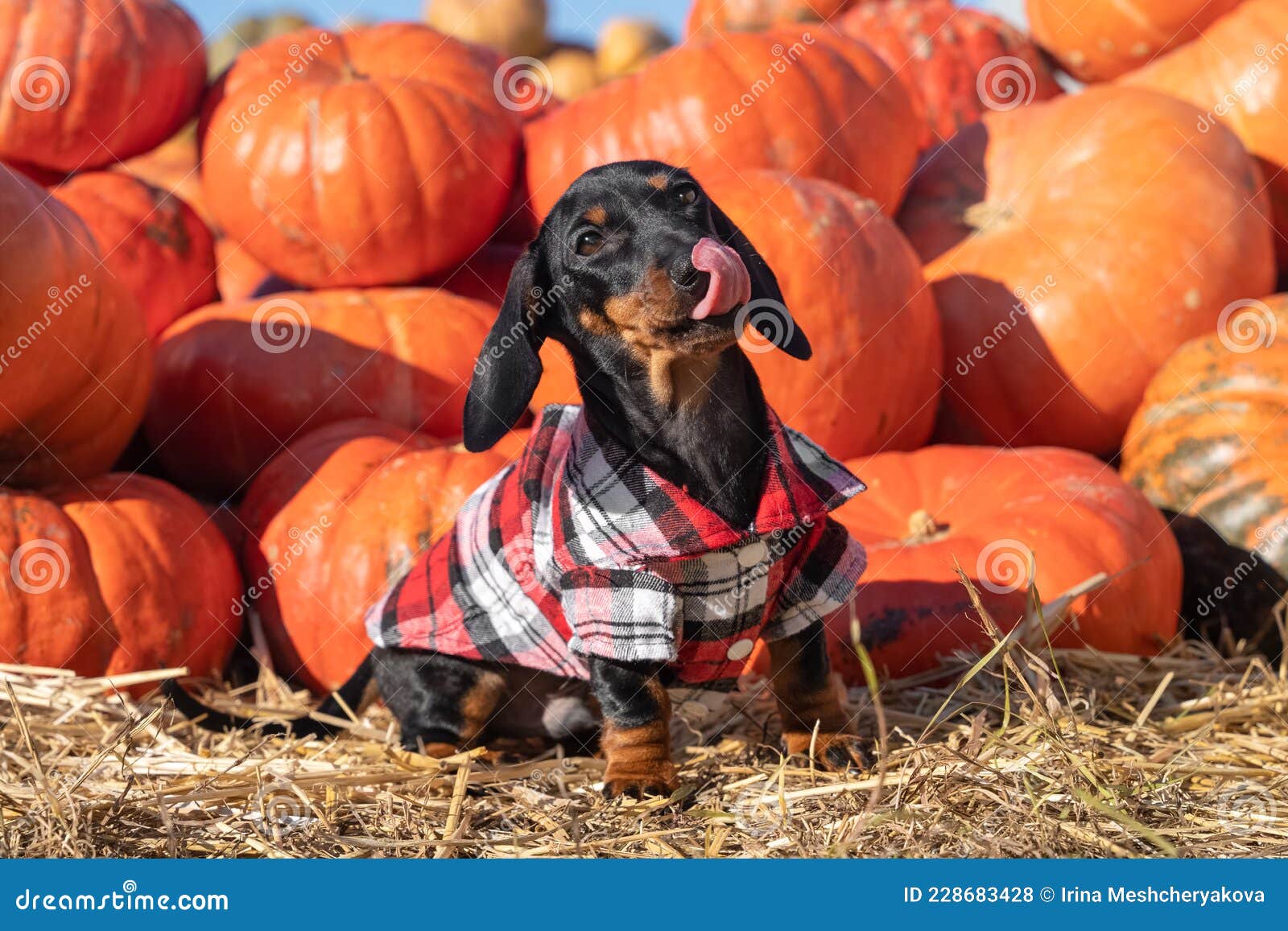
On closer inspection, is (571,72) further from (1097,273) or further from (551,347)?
(1097,273)

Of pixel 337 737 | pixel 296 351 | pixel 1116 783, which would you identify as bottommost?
pixel 337 737

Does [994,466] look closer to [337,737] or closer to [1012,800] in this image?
[1012,800]

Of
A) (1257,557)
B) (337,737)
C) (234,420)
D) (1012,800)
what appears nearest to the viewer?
(1012,800)

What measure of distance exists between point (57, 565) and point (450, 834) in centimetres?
171

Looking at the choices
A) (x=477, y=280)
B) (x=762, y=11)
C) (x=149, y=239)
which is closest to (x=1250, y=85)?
(x=762, y=11)

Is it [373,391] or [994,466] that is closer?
[994,466]

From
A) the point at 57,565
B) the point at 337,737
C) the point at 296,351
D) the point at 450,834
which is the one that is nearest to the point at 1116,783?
the point at 450,834

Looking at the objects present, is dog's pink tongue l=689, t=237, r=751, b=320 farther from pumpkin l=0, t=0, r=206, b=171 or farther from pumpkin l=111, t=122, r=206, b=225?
pumpkin l=111, t=122, r=206, b=225

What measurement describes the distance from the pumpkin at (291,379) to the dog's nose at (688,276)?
2205 mm

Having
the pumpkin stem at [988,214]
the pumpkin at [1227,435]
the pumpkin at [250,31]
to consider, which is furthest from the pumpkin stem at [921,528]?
the pumpkin at [250,31]

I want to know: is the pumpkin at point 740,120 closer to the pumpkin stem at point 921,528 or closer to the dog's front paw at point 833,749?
the pumpkin stem at point 921,528

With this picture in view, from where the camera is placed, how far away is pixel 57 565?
364 cm

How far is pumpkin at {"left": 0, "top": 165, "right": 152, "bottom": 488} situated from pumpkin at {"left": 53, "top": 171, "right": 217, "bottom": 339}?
2.89 feet

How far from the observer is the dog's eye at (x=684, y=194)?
2.84 m
